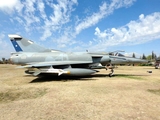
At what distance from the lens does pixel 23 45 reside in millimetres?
13336

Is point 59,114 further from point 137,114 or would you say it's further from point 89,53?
point 89,53

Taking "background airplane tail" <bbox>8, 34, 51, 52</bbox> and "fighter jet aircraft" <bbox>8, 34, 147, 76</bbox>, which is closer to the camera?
"fighter jet aircraft" <bbox>8, 34, 147, 76</bbox>

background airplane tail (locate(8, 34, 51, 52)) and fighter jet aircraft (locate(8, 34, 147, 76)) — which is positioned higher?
background airplane tail (locate(8, 34, 51, 52))

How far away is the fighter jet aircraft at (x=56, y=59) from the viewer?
11523 mm

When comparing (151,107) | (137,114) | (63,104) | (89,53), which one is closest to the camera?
(137,114)

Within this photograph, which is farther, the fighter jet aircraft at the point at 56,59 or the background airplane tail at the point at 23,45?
the background airplane tail at the point at 23,45

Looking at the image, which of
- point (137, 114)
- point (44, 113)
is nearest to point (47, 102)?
point (44, 113)

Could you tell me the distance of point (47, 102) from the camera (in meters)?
5.51

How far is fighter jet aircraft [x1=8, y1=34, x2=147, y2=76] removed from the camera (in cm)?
1152

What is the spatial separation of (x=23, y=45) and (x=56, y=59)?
3762mm

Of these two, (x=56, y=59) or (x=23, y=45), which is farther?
(x=23, y=45)

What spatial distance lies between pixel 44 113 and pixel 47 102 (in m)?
1.10

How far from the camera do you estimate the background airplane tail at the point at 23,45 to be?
13219 mm

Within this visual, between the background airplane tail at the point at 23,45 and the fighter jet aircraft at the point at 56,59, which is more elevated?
the background airplane tail at the point at 23,45
